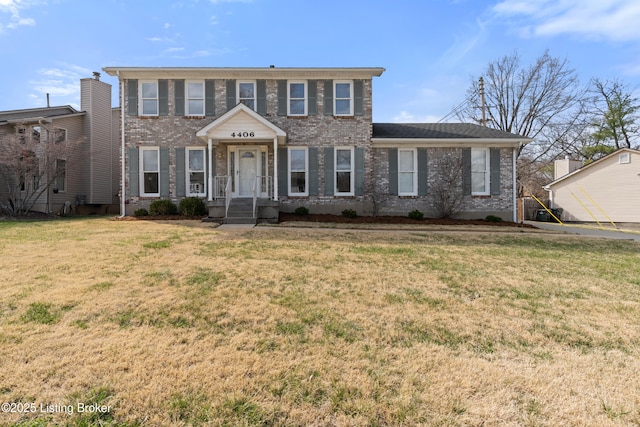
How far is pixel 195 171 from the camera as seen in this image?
14.4 m

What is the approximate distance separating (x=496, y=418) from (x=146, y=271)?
480 cm

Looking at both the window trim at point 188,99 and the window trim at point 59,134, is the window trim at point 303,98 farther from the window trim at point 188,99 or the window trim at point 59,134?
the window trim at point 59,134

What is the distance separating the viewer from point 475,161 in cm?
1484

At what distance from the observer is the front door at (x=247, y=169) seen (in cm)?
1447

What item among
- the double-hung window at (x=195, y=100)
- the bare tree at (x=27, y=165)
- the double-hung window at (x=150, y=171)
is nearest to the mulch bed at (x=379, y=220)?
the double-hung window at (x=150, y=171)

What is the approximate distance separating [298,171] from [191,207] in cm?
449

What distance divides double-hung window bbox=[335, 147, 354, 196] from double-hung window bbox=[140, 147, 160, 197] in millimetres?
7458

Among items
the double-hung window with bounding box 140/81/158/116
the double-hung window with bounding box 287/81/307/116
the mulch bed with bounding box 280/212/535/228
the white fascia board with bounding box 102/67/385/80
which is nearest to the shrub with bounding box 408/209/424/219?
the mulch bed with bounding box 280/212/535/228

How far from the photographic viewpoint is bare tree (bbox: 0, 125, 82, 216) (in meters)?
14.4

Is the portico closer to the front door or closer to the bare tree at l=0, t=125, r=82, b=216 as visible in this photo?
the front door

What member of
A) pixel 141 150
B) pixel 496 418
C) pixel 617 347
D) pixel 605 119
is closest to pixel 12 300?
pixel 496 418

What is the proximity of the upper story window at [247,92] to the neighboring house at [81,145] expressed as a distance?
8.31 m

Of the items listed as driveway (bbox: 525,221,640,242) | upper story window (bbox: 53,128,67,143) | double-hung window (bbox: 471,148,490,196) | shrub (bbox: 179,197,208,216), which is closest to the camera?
driveway (bbox: 525,221,640,242)

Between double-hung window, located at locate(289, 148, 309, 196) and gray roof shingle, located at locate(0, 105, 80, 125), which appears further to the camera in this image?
gray roof shingle, located at locate(0, 105, 80, 125)
